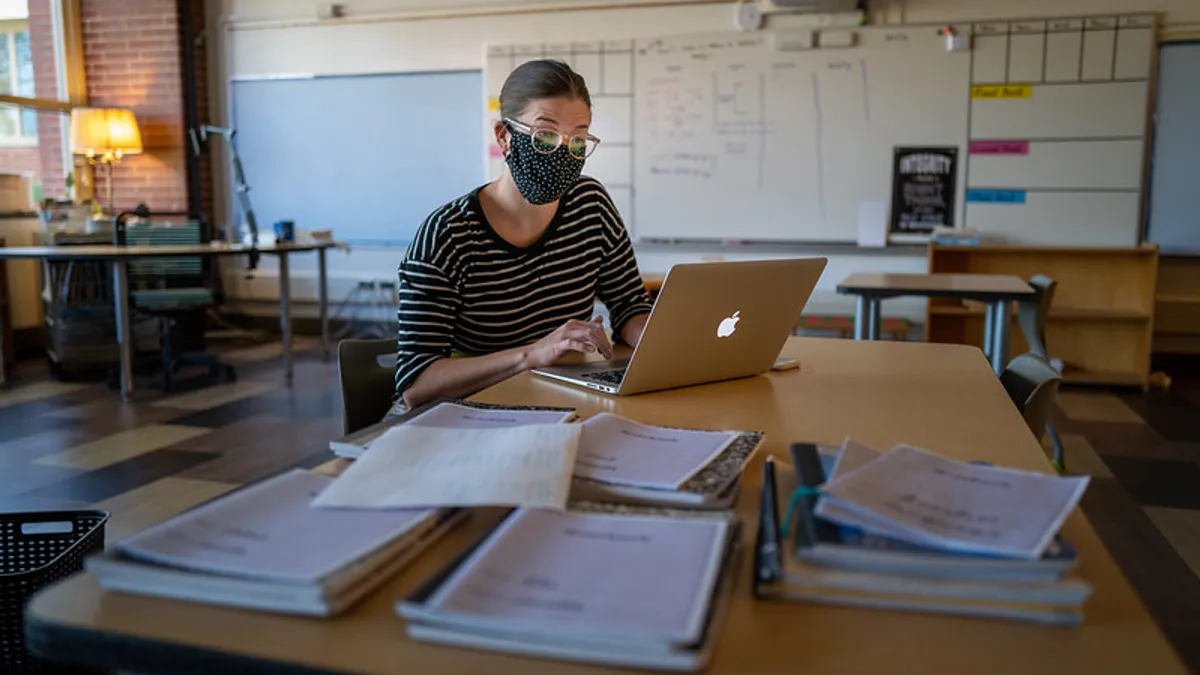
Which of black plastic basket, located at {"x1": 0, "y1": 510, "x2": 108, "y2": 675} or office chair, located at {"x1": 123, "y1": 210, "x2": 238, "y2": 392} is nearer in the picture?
black plastic basket, located at {"x1": 0, "y1": 510, "x2": 108, "y2": 675}

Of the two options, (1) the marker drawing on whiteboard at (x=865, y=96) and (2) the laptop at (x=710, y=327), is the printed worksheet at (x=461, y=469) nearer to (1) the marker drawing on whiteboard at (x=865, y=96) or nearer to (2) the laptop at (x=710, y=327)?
(2) the laptop at (x=710, y=327)

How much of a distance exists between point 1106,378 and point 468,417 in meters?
4.55

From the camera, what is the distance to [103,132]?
589 cm

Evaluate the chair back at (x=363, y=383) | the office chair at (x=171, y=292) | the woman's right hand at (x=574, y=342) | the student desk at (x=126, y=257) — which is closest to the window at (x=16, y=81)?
the office chair at (x=171, y=292)

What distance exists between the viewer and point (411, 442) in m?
1.00

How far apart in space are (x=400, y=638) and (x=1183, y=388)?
17.2ft

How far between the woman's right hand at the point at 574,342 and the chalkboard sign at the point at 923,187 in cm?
420

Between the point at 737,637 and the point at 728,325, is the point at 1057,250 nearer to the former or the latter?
the point at 728,325

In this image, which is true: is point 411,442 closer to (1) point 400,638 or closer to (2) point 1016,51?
(1) point 400,638

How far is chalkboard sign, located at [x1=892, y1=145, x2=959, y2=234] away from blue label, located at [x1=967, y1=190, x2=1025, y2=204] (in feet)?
0.38

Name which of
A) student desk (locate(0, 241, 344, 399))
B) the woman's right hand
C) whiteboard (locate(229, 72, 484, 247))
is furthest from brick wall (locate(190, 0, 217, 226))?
the woman's right hand

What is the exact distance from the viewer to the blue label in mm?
5152

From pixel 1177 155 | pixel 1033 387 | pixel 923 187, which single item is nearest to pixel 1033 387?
pixel 1033 387

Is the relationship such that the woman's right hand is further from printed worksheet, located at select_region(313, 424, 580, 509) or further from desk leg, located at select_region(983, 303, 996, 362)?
desk leg, located at select_region(983, 303, 996, 362)
